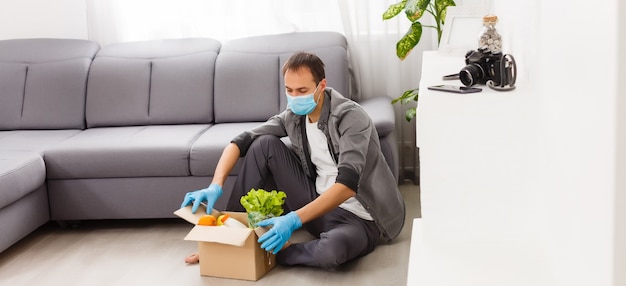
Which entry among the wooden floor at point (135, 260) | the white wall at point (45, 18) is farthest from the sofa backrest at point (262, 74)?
the white wall at point (45, 18)

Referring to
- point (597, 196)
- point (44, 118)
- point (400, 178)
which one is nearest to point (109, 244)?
point (44, 118)

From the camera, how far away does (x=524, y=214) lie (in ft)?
6.18

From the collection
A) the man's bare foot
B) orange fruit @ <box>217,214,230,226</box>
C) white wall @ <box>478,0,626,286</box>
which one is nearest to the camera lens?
white wall @ <box>478,0,626,286</box>

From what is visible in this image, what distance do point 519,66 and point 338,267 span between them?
3.76 feet

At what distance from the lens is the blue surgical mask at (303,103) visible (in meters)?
3.04

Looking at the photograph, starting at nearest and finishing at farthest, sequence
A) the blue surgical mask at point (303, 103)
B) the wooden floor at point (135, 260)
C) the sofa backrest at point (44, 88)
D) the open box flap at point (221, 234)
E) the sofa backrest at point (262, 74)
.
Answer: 1. the open box flap at point (221, 234)
2. the wooden floor at point (135, 260)
3. the blue surgical mask at point (303, 103)
4. the sofa backrest at point (262, 74)
5. the sofa backrest at point (44, 88)

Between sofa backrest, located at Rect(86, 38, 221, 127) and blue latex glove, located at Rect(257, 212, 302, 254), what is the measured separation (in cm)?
128

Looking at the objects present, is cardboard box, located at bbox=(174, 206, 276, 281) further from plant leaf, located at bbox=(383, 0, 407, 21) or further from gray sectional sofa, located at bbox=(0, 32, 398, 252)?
plant leaf, located at bbox=(383, 0, 407, 21)

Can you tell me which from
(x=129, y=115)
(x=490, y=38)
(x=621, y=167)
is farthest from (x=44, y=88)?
(x=621, y=167)

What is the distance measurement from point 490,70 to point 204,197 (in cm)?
138

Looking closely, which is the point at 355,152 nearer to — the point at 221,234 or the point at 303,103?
the point at 303,103

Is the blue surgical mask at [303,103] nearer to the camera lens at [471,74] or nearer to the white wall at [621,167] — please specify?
the camera lens at [471,74]

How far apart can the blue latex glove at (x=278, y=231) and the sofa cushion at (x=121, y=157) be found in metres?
0.77

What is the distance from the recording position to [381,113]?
3.62 m
